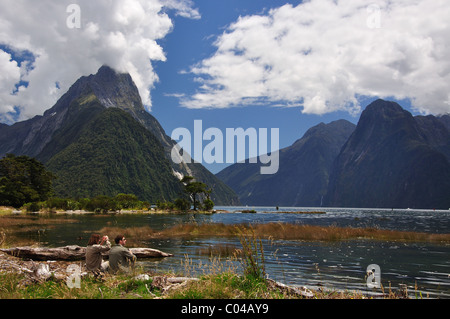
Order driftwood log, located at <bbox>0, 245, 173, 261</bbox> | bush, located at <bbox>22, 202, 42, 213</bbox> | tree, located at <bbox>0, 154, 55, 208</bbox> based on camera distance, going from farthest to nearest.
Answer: tree, located at <bbox>0, 154, 55, 208</bbox>, bush, located at <bbox>22, 202, 42, 213</bbox>, driftwood log, located at <bbox>0, 245, 173, 261</bbox>

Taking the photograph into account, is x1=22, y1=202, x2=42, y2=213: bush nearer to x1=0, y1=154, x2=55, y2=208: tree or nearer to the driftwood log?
x1=0, y1=154, x2=55, y2=208: tree

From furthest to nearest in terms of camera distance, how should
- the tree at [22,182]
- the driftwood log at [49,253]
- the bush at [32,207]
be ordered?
the tree at [22,182] → the bush at [32,207] → the driftwood log at [49,253]

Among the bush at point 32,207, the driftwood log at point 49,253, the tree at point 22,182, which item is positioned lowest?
the bush at point 32,207

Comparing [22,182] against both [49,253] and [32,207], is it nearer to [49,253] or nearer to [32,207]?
[32,207]

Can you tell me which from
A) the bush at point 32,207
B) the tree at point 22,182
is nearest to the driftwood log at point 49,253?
the bush at point 32,207

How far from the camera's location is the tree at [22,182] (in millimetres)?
91938

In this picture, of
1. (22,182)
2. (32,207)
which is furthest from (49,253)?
(22,182)

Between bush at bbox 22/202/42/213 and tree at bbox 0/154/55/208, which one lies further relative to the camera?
tree at bbox 0/154/55/208

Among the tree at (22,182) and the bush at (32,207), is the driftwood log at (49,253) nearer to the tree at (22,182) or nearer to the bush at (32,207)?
the bush at (32,207)

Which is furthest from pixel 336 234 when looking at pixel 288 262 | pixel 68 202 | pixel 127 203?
pixel 127 203

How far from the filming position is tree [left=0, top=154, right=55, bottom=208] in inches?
3620

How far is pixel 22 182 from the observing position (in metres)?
99.9

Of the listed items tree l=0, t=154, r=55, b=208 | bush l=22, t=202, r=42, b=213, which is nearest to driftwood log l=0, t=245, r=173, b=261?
bush l=22, t=202, r=42, b=213
